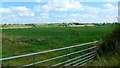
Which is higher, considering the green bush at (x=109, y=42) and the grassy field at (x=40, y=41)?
the green bush at (x=109, y=42)

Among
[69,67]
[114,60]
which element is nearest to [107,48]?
[69,67]

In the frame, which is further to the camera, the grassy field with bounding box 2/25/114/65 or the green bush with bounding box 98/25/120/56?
the grassy field with bounding box 2/25/114/65

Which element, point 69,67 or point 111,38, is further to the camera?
point 111,38

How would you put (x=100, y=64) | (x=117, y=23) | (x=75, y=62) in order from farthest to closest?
1. (x=117, y=23)
2. (x=75, y=62)
3. (x=100, y=64)

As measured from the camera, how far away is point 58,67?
10.1 meters

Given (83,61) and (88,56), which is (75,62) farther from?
(88,56)

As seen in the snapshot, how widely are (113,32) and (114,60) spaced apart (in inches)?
233

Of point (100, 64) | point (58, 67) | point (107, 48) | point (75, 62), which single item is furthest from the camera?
point (107, 48)

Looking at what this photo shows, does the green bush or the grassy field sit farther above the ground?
the green bush

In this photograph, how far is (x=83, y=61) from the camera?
1234 centimetres

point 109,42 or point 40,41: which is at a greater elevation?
point 109,42

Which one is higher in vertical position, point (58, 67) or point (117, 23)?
point (117, 23)

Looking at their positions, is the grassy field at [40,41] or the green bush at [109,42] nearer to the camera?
the green bush at [109,42]

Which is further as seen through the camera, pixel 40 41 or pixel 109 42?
pixel 40 41
